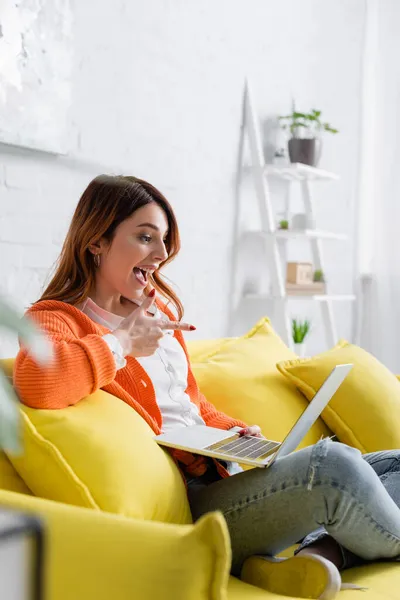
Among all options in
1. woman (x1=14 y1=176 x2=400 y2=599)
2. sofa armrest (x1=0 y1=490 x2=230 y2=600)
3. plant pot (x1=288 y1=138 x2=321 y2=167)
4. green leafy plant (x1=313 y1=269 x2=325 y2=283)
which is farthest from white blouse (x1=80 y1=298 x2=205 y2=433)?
green leafy plant (x1=313 y1=269 x2=325 y2=283)

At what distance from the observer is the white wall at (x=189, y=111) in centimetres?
230

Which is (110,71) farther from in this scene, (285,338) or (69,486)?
(69,486)

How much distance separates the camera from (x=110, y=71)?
100 inches

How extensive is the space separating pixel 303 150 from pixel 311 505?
228 cm

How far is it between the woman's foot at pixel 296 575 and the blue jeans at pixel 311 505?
0.06 m

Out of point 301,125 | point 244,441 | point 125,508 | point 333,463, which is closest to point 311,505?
point 333,463

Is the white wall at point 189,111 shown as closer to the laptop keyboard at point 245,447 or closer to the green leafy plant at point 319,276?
the green leafy plant at point 319,276

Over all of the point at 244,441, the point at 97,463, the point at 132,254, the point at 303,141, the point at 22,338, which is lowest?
the point at 244,441

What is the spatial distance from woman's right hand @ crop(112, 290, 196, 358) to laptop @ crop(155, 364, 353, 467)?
6.8 inches

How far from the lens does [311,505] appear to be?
1411mm

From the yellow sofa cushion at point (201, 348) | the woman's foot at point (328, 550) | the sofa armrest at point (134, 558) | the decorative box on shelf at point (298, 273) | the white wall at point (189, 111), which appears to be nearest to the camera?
the sofa armrest at point (134, 558)

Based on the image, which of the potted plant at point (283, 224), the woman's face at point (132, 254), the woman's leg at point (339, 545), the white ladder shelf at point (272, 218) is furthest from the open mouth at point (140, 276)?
the potted plant at point (283, 224)

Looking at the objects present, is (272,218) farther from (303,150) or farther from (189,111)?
(189,111)

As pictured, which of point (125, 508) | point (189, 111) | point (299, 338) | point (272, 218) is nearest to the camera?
point (125, 508)
